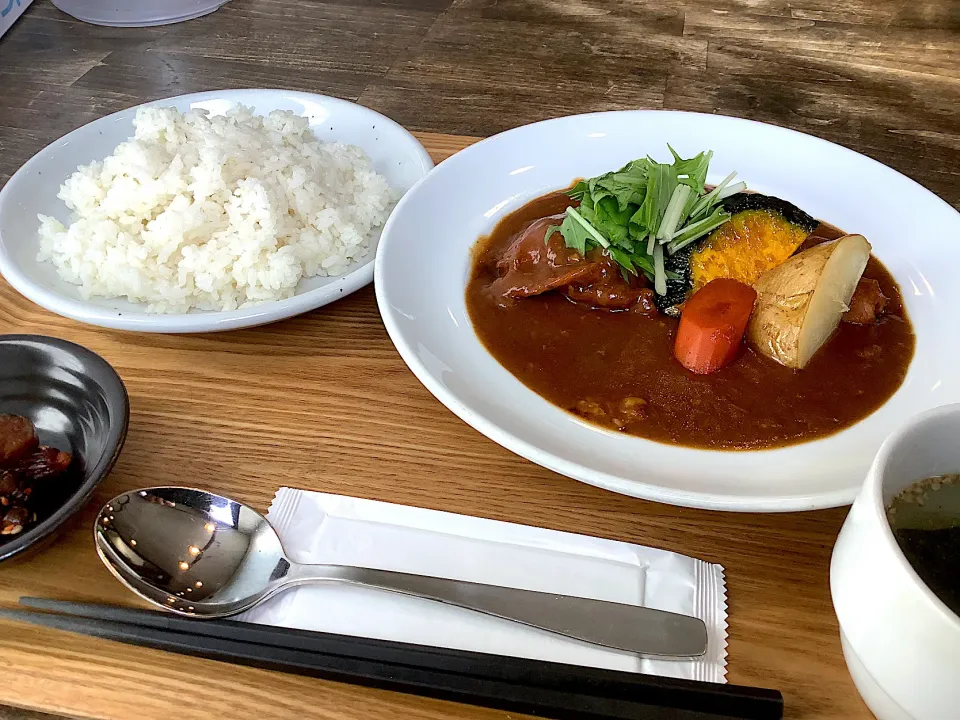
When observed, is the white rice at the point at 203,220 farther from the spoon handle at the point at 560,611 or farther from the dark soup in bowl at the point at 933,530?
the dark soup in bowl at the point at 933,530

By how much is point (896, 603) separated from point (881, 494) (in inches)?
5.3

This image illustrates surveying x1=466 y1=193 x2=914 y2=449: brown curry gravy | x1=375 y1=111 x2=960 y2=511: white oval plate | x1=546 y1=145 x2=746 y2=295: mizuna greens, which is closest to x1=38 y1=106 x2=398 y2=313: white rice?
x1=375 y1=111 x2=960 y2=511: white oval plate

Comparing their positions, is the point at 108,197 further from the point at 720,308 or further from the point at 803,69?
the point at 803,69

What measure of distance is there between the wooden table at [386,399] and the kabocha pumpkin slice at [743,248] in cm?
61

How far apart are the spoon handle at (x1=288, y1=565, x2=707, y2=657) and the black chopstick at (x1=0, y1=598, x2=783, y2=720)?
10 centimetres

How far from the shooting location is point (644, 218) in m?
1.79

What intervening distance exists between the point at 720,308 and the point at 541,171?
758 mm

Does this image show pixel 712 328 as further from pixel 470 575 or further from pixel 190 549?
pixel 190 549

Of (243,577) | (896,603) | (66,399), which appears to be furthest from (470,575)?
(66,399)

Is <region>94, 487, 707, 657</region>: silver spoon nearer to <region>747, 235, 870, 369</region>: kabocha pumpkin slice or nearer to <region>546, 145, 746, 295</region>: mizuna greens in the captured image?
<region>747, 235, 870, 369</region>: kabocha pumpkin slice

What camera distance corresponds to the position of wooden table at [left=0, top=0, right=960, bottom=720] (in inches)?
44.5

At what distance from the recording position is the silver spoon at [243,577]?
1148mm

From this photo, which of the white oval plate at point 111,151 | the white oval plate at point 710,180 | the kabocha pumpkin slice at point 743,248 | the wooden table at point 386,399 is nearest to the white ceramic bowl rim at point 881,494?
the white oval plate at point 710,180

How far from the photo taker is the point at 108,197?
6.03 ft
